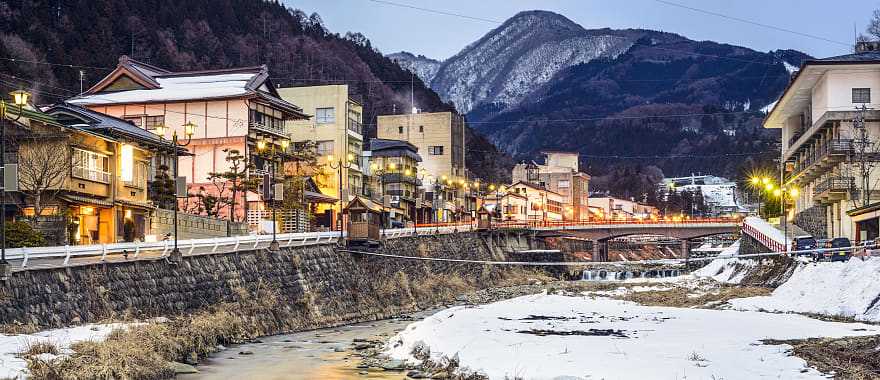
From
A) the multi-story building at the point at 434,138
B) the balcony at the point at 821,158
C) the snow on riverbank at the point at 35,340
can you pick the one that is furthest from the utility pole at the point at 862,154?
the multi-story building at the point at 434,138

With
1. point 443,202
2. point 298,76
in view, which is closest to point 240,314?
point 443,202

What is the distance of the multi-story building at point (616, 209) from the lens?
500 ft

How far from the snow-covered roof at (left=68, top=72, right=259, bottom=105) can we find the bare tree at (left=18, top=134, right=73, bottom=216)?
74.3 ft

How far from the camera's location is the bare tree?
32.7 metres

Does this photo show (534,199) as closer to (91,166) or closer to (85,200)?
(91,166)

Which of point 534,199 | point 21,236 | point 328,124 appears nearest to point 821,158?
point 328,124

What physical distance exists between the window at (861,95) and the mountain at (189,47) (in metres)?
46.6

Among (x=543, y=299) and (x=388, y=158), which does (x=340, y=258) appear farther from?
(x=388, y=158)

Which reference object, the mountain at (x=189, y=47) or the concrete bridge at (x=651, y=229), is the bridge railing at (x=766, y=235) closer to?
the concrete bridge at (x=651, y=229)

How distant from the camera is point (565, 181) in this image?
146 metres

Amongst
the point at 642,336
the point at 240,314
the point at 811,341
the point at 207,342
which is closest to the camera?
the point at 811,341

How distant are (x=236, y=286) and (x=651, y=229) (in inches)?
2518

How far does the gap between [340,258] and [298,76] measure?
291 ft

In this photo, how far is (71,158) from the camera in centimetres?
3450
